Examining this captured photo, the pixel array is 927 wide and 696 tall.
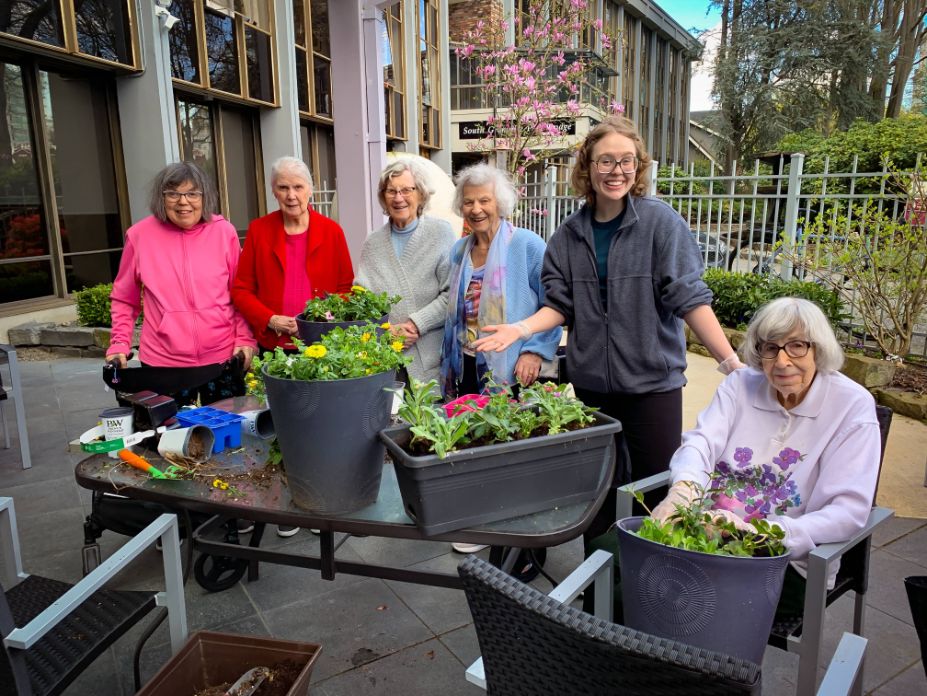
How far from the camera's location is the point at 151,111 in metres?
7.68

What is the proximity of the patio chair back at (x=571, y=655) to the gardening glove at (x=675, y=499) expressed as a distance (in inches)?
26.5

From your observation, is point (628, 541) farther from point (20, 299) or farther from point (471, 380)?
point (20, 299)

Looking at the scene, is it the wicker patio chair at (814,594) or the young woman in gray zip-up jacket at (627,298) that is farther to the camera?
the young woman in gray zip-up jacket at (627,298)

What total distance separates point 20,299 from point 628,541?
7.74m

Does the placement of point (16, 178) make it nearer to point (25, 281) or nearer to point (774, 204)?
point (25, 281)

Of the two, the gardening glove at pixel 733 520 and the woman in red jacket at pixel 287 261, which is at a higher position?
the woman in red jacket at pixel 287 261

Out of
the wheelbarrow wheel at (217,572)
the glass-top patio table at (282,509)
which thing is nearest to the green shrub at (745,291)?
the glass-top patio table at (282,509)

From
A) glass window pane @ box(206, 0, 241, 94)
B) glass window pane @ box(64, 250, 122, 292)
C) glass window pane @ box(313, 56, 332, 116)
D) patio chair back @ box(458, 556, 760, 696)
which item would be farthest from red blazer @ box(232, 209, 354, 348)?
glass window pane @ box(313, 56, 332, 116)

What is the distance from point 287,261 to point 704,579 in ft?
7.40

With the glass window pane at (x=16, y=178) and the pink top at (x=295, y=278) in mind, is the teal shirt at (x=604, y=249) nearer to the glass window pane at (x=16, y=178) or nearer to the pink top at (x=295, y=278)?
the pink top at (x=295, y=278)

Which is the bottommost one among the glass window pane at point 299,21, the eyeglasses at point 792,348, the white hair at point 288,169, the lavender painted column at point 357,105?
the eyeglasses at point 792,348

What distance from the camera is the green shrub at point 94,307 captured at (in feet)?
22.5

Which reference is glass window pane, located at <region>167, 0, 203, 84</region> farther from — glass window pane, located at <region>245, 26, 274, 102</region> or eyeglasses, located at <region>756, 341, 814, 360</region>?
eyeglasses, located at <region>756, 341, 814, 360</region>

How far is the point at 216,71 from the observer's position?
930 cm
